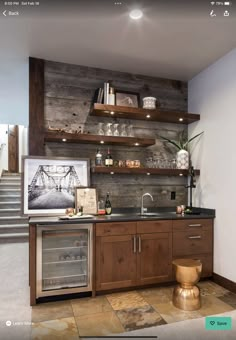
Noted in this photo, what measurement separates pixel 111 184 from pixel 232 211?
1421 mm

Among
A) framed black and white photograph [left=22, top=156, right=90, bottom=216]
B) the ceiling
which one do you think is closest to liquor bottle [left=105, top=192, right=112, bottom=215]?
framed black and white photograph [left=22, top=156, right=90, bottom=216]

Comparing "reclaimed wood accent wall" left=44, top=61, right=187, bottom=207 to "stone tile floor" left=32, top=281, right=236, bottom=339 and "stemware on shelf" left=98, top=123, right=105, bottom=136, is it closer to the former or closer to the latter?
"stemware on shelf" left=98, top=123, right=105, bottom=136

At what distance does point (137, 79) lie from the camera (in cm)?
321

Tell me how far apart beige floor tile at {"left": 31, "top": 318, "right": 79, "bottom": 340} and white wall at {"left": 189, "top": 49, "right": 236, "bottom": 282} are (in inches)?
68.0

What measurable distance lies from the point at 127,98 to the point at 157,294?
2.29 m

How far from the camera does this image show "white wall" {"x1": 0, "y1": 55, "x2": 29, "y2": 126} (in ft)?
9.89

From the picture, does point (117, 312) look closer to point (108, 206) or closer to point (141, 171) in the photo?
point (108, 206)

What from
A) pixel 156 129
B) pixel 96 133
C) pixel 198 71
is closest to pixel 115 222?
pixel 96 133

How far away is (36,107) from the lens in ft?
9.20

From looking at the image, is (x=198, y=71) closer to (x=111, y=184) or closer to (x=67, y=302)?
(x=111, y=184)

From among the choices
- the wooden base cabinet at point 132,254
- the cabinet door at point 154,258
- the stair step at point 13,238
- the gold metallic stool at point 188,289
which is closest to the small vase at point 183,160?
the wooden base cabinet at point 132,254

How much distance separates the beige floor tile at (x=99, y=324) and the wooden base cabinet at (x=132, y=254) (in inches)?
15.2

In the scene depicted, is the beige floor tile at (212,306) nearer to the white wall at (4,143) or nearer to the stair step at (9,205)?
the stair step at (9,205)

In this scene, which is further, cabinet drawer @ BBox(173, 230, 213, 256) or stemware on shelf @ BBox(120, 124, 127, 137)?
stemware on shelf @ BBox(120, 124, 127, 137)
